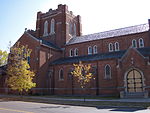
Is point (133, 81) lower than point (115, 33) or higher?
lower

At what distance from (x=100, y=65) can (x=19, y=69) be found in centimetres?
1413

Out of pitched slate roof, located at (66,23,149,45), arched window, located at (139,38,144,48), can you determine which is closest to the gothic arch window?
arched window, located at (139,38,144,48)

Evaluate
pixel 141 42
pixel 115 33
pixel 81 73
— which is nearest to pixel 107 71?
pixel 81 73

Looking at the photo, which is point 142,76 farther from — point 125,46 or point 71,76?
point 71,76

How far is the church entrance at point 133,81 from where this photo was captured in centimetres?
2533

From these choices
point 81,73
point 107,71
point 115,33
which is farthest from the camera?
point 115,33

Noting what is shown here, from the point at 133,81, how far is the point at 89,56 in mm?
11426

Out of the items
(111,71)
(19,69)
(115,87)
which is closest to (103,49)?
(111,71)

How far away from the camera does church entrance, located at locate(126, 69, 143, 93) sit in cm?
2533

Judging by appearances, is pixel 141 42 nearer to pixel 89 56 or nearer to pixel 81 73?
pixel 89 56

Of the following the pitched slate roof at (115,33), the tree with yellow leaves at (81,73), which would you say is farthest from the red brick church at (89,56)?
the tree with yellow leaves at (81,73)

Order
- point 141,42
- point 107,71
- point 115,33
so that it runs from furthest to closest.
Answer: point 115,33 → point 141,42 → point 107,71

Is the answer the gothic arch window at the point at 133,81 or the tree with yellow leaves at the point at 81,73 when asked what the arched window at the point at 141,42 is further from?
the tree with yellow leaves at the point at 81,73

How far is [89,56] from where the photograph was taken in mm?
34406
